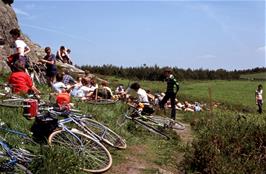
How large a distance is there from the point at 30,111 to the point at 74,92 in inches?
240

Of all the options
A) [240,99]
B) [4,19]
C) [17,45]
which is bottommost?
[240,99]

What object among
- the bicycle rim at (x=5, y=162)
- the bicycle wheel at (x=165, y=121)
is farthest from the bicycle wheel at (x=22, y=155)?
the bicycle wheel at (x=165, y=121)

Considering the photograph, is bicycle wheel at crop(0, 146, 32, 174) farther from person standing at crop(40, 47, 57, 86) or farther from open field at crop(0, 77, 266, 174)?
person standing at crop(40, 47, 57, 86)

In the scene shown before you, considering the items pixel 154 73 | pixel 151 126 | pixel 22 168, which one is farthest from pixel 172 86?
pixel 154 73

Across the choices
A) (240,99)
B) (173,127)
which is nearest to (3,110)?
(173,127)

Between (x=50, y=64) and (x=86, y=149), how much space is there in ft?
29.2

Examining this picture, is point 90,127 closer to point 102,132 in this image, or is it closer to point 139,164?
point 102,132

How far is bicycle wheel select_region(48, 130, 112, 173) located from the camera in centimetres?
866

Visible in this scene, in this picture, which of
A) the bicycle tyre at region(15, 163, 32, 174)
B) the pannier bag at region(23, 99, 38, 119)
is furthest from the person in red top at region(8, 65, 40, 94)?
the bicycle tyre at region(15, 163, 32, 174)

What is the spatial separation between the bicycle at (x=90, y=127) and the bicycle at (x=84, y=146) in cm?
53

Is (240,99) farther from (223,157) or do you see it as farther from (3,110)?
(3,110)

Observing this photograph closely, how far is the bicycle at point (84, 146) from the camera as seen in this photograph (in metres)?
8.66

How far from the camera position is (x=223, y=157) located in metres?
11.1

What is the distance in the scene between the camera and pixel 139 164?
34.0ft
